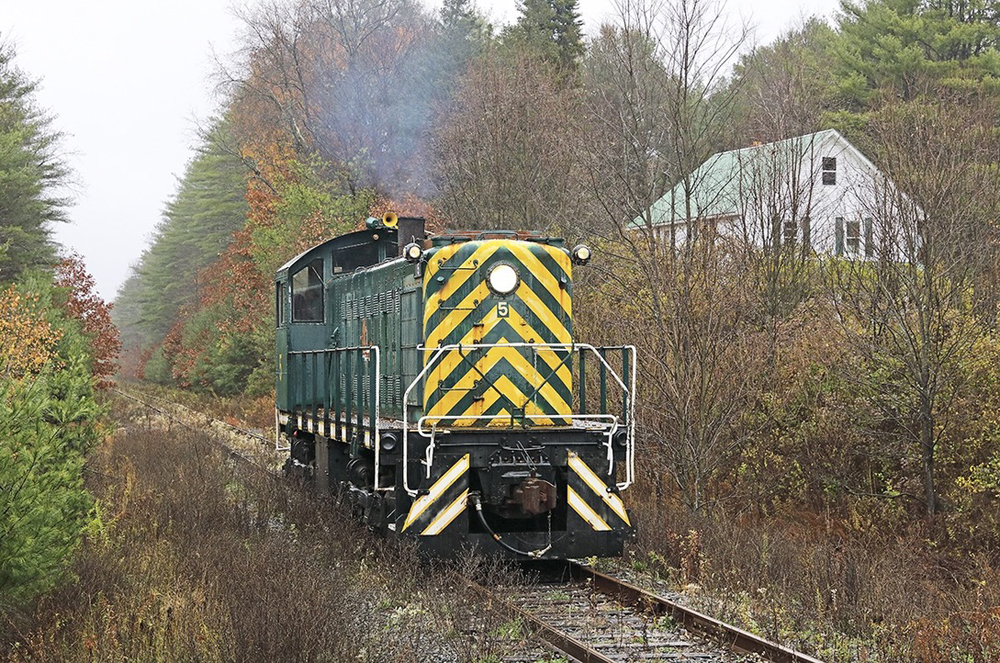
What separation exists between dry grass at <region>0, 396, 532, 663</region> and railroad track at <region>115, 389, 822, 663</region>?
0.55 metres

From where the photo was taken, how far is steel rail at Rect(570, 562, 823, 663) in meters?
6.47

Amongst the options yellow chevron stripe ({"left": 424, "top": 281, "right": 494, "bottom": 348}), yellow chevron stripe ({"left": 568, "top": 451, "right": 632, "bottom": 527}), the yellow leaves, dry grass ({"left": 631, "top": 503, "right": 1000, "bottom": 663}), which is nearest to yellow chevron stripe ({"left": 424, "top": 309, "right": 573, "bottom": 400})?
yellow chevron stripe ({"left": 424, "top": 281, "right": 494, "bottom": 348})

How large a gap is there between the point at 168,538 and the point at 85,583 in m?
2.37

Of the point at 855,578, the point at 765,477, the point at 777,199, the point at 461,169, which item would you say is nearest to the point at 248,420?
the point at 461,169

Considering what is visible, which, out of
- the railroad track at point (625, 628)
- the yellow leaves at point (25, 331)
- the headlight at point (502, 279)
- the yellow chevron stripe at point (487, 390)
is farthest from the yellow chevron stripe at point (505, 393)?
the yellow leaves at point (25, 331)

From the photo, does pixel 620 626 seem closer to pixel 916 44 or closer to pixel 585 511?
pixel 585 511

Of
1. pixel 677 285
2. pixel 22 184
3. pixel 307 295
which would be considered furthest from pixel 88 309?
pixel 677 285

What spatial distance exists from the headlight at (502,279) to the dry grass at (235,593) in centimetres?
252

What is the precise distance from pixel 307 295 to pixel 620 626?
787 centimetres

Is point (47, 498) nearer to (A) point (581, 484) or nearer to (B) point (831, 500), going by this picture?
(A) point (581, 484)

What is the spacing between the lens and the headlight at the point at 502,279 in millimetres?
10109

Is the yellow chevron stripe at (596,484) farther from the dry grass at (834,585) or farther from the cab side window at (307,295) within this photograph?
the cab side window at (307,295)

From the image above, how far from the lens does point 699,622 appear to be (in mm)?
7293

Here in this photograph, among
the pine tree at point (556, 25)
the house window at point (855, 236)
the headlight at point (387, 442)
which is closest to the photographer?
the headlight at point (387, 442)
